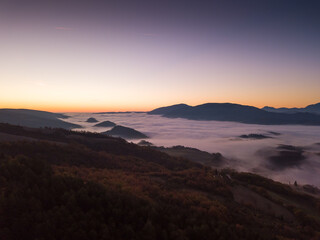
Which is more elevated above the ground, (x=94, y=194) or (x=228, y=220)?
(x=94, y=194)

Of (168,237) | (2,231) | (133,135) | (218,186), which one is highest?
(2,231)

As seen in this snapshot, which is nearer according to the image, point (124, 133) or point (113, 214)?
point (113, 214)

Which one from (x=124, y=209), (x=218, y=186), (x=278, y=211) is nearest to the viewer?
(x=124, y=209)

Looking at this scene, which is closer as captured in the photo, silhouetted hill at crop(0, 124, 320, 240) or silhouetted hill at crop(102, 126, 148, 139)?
silhouetted hill at crop(0, 124, 320, 240)

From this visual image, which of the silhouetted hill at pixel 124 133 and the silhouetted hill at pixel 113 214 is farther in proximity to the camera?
the silhouetted hill at pixel 124 133

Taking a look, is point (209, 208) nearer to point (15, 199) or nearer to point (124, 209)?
point (124, 209)

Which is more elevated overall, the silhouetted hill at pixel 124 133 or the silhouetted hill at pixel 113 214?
the silhouetted hill at pixel 113 214

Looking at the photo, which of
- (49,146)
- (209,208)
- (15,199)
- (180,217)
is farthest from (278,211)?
(49,146)

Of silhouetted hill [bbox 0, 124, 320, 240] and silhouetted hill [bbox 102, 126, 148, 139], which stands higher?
silhouetted hill [bbox 0, 124, 320, 240]

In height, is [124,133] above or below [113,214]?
below

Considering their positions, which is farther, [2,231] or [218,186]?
[218,186]

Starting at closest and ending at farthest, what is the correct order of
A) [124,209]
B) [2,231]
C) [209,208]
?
1. [2,231]
2. [124,209]
3. [209,208]
